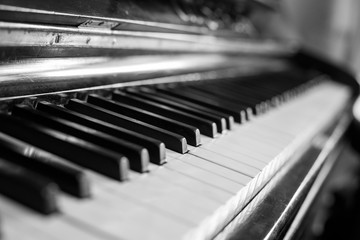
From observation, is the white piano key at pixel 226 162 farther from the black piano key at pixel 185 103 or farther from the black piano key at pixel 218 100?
the black piano key at pixel 218 100

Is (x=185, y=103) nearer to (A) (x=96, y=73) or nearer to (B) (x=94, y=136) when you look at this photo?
(A) (x=96, y=73)

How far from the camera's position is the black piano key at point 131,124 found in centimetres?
81

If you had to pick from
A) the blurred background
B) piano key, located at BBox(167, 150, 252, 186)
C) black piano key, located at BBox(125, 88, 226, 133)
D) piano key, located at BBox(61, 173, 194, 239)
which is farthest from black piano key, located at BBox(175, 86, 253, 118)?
the blurred background

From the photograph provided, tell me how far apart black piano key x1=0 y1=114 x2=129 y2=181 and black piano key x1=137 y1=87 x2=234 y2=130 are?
1.59 feet

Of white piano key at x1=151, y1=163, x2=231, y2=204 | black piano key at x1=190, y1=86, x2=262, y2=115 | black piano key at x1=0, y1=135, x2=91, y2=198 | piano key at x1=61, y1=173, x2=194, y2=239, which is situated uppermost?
black piano key at x1=0, y1=135, x2=91, y2=198

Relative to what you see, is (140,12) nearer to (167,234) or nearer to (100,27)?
(100,27)

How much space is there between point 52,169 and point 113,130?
0.76 ft

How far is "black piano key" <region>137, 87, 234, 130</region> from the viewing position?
1.10 m

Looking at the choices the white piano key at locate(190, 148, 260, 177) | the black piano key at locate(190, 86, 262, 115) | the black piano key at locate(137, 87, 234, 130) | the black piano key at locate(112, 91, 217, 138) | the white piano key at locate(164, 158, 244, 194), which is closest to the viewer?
the white piano key at locate(164, 158, 244, 194)

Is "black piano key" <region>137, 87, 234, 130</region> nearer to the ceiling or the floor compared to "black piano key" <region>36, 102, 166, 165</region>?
nearer to the floor

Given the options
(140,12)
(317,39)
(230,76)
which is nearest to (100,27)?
(140,12)

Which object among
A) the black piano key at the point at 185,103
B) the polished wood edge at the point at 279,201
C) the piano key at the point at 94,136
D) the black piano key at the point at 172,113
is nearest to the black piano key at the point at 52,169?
the piano key at the point at 94,136

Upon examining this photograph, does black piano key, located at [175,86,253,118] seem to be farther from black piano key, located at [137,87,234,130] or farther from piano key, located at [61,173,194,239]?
piano key, located at [61,173,194,239]

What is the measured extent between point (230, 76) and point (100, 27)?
1089 mm
